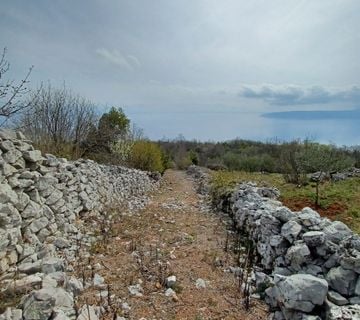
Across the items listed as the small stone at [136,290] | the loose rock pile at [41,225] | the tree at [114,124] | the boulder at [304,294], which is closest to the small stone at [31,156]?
the loose rock pile at [41,225]

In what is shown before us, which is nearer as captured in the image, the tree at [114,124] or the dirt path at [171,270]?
the dirt path at [171,270]

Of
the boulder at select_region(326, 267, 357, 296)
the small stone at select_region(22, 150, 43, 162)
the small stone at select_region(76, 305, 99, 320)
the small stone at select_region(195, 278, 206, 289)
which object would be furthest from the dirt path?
the small stone at select_region(22, 150, 43, 162)

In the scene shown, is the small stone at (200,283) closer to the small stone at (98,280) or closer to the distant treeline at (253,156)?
the small stone at (98,280)

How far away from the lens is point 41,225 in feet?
19.1

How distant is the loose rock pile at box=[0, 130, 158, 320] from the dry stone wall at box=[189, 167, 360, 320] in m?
2.33

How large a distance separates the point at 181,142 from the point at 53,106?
50654mm

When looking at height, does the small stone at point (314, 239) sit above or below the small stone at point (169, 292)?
above

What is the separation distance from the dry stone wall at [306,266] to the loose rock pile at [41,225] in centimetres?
233

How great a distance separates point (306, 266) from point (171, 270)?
2.10 m

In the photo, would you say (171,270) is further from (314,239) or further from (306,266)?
(314,239)

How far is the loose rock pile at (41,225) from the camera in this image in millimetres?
3477

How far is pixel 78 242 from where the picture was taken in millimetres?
6387

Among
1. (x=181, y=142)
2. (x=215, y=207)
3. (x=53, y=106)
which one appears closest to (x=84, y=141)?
(x=53, y=106)

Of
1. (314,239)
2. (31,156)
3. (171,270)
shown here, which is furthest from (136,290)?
(31,156)
